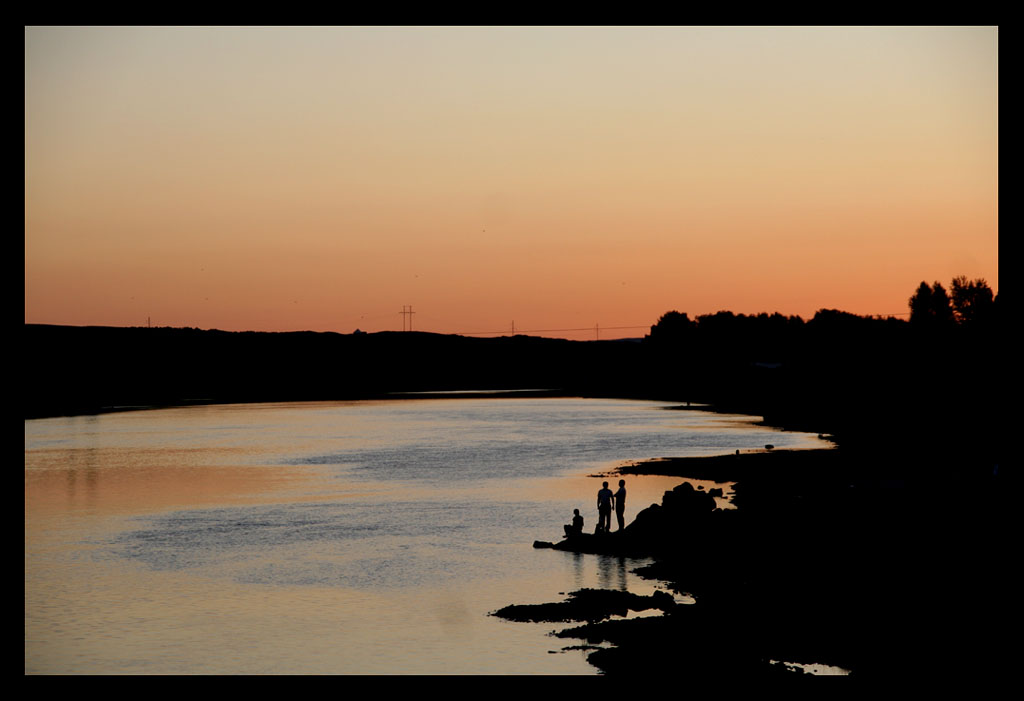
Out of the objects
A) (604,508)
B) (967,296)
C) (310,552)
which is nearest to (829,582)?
(604,508)

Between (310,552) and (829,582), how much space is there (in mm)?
27978

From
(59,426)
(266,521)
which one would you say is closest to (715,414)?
(59,426)

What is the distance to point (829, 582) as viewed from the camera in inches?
1284

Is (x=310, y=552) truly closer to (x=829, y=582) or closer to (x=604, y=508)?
(x=604, y=508)

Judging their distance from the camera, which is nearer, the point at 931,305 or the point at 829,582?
the point at 829,582

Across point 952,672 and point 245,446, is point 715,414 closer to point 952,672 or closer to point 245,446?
point 245,446

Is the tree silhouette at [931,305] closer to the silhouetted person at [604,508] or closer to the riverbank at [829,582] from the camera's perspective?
the riverbank at [829,582]

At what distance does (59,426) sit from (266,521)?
9639 centimetres

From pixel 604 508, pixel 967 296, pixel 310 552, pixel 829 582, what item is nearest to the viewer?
pixel 829 582

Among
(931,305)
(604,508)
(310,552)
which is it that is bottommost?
(310,552)

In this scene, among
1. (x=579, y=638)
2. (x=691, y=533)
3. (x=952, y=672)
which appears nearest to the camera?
(x=952, y=672)

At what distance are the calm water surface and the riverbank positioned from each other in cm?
248
